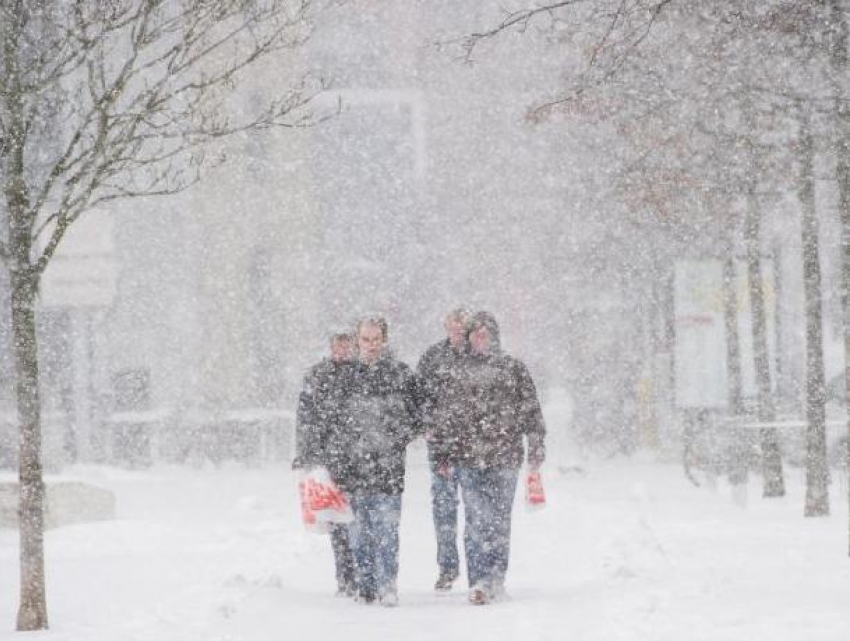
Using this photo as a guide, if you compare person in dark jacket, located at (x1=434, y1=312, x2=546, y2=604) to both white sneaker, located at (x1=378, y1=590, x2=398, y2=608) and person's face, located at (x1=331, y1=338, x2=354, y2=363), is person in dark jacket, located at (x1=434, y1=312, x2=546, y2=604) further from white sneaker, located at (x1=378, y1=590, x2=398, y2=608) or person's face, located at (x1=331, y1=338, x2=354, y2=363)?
person's face, located at (x1=331, y1=338, x2=354, y2=363)

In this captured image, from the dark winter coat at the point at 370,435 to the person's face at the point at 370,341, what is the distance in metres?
0.06

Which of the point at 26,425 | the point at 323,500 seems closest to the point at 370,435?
the point at 323,500

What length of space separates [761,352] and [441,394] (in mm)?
9237

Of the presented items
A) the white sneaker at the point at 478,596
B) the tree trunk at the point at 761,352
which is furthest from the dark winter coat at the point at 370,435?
the tree trunk at the point at 761,352

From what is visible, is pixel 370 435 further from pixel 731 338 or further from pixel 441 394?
pixel 731 338

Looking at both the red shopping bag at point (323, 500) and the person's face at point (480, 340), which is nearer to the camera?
the red shopping bag at point (323, 500)

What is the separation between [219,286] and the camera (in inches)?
1404

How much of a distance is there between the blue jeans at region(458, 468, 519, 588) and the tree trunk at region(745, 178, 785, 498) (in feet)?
29.9

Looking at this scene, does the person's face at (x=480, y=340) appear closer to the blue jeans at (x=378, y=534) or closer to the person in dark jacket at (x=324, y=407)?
the person in dark jacket at (x=324, y=407)

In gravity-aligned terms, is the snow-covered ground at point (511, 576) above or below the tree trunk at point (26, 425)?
below

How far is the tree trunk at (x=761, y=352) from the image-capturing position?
64.2 ft

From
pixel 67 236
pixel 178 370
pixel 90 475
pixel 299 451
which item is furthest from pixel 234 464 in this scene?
pixel 299 451

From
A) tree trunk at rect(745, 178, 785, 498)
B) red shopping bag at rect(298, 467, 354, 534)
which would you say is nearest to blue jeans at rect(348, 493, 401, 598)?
red shopping bag at rect(298, 467, 354, 534)

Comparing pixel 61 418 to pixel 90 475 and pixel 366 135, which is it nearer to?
pixel 90 475
